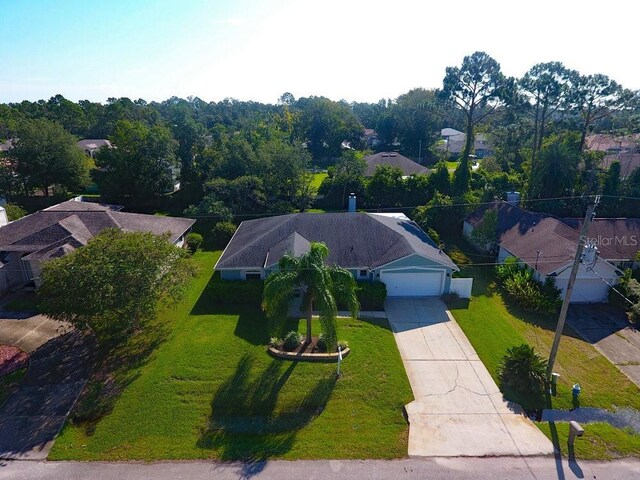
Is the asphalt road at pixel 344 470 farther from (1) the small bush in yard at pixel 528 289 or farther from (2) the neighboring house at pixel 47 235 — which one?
(2) the neighboring house at pixel 47 235

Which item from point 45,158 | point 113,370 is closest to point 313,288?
point 113,370

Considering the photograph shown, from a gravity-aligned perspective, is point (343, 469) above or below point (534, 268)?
below

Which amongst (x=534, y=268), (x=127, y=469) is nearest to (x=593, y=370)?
(x=534, y=268)

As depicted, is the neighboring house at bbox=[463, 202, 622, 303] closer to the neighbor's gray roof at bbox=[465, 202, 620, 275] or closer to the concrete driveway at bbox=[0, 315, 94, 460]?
the neighbor's gray roof at bbox=[465, 202, 620, 275]

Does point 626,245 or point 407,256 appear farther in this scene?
point 626,245

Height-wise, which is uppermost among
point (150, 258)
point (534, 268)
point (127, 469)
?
point (150, 258)

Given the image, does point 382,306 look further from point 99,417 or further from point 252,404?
point 99,417

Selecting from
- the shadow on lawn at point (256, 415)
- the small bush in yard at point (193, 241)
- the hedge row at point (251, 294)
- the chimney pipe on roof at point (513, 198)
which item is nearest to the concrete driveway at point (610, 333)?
the hedge row at point (251, 294)

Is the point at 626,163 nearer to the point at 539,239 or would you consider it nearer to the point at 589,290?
the point at 539,239
